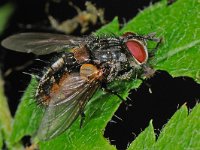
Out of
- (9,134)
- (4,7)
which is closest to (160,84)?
(9,134)

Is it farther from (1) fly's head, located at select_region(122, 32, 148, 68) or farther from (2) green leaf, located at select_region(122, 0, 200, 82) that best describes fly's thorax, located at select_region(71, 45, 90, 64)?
(2) green leaf, located at select_region(122, 0, 200, 82)

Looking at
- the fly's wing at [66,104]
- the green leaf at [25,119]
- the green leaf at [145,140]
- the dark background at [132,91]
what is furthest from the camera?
the green leaf at [25,119]

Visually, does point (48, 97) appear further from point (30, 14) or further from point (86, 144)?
point (30, 14)

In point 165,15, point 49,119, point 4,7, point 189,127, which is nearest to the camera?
point 189,127

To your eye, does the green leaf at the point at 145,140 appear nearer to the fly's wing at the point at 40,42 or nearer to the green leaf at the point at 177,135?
the green leaf at the point at 177,135

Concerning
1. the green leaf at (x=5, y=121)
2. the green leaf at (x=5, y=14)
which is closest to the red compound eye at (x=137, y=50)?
the green leaf at (x=5, y=121)

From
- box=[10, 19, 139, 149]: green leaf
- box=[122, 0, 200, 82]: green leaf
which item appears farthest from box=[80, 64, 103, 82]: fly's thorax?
box=[122, 0, 200, 82]: green leaf

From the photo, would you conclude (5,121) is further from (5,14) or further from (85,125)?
(5,14)
